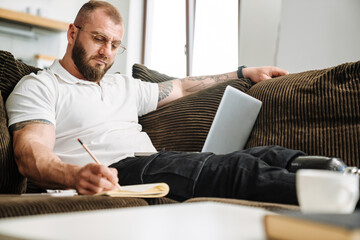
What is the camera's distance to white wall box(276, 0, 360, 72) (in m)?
2.89

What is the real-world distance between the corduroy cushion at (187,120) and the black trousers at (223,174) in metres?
0.34

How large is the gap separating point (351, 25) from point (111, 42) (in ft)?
5.76

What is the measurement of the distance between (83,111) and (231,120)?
563 millimetres

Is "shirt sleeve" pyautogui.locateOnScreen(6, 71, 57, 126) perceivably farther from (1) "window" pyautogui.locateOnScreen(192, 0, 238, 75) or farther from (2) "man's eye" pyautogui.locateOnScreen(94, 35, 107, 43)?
(1) "window" pyautogui.locateOnScreen(192, 0, 238, 75)

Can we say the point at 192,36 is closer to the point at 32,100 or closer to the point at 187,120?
the point at 187,120

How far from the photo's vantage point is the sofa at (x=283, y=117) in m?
1.27

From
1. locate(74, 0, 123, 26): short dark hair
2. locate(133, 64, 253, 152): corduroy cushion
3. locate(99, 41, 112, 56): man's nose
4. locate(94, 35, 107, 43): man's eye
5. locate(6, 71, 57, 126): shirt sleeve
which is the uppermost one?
locate(74, 0, 123, 26): short dark hair

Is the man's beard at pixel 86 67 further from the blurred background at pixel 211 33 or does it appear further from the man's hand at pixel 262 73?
the blurred background at pixel 211 33

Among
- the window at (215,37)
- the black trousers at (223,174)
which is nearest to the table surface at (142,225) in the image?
the black trousers at (223,174)

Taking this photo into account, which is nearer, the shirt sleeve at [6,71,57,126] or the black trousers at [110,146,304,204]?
the black trousers at [110,146,304,204]

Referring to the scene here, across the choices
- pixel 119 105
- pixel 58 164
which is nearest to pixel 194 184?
pixel 58 164

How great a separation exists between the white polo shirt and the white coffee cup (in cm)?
106

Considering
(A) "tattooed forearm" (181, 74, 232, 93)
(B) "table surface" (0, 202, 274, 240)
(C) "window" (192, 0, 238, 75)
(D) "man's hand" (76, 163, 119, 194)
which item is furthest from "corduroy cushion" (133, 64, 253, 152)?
(C) "window" (192, 0, 238, 75)

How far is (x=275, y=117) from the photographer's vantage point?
146 cm
